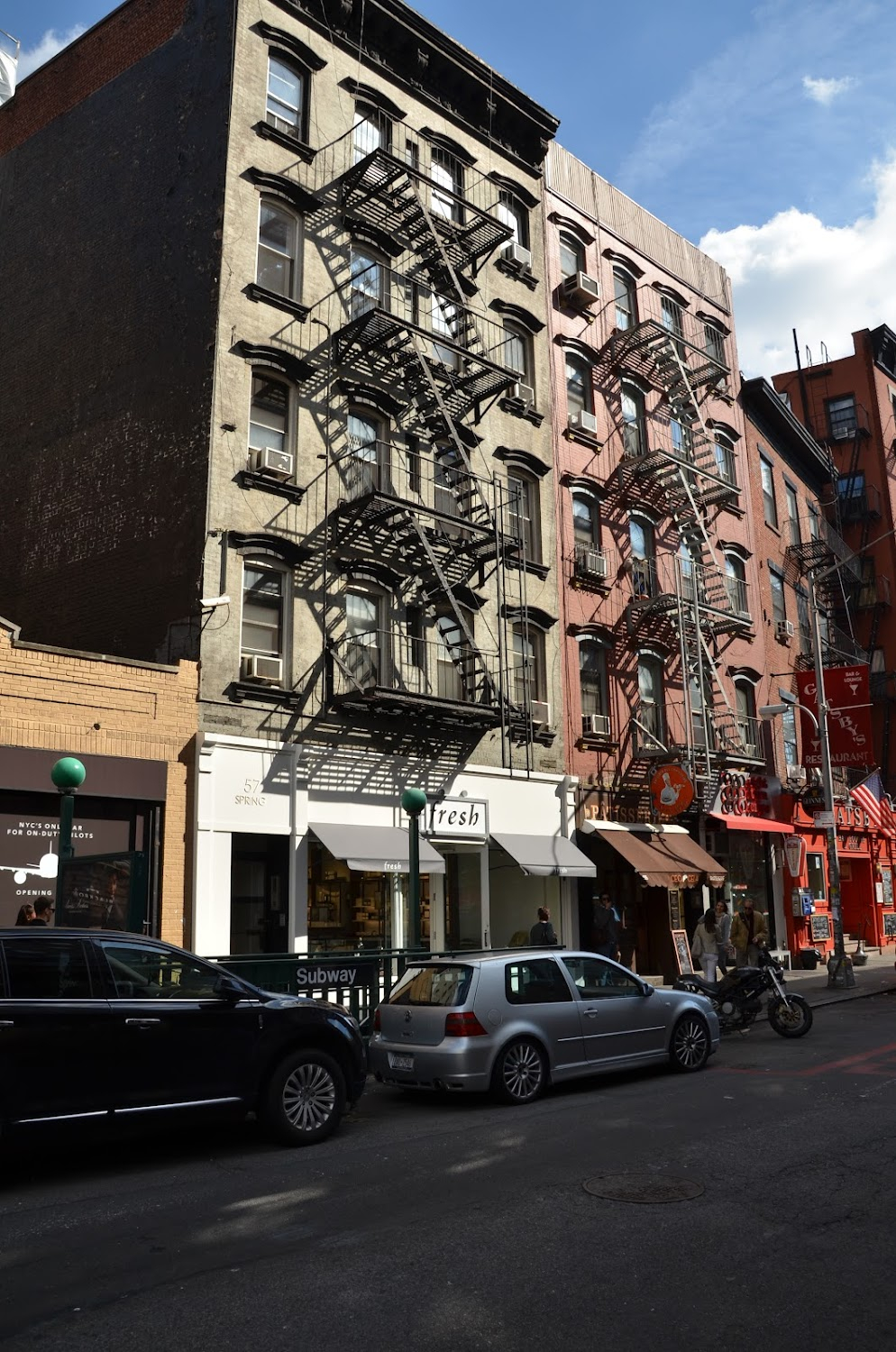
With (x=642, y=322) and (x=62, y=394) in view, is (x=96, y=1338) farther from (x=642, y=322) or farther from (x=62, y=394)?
(x=642, y=322)

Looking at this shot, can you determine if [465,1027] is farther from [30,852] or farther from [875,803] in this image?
[875,803]

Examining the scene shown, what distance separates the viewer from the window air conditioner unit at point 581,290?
87.1ft

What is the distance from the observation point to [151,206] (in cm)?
2081

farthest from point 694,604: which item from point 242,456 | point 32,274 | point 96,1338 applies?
point 96,1338

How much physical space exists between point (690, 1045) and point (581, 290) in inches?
782

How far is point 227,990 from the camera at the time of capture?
339 inches

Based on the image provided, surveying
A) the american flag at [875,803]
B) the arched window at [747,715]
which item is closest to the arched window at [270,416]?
the arched window at [747,715]

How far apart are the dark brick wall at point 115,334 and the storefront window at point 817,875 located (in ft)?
71.9

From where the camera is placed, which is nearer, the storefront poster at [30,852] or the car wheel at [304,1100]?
the car wheel at [304,1100]

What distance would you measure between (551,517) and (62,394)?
35.3 ft

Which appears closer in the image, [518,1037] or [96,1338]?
[96,1338]

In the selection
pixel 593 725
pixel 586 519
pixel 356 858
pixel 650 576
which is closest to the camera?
pixel 356 858

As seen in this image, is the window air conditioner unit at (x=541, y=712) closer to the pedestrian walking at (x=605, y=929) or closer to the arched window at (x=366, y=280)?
the pedestrian walking at (x=605, y=929)

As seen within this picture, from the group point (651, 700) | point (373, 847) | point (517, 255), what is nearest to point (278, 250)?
point (517, 255)
